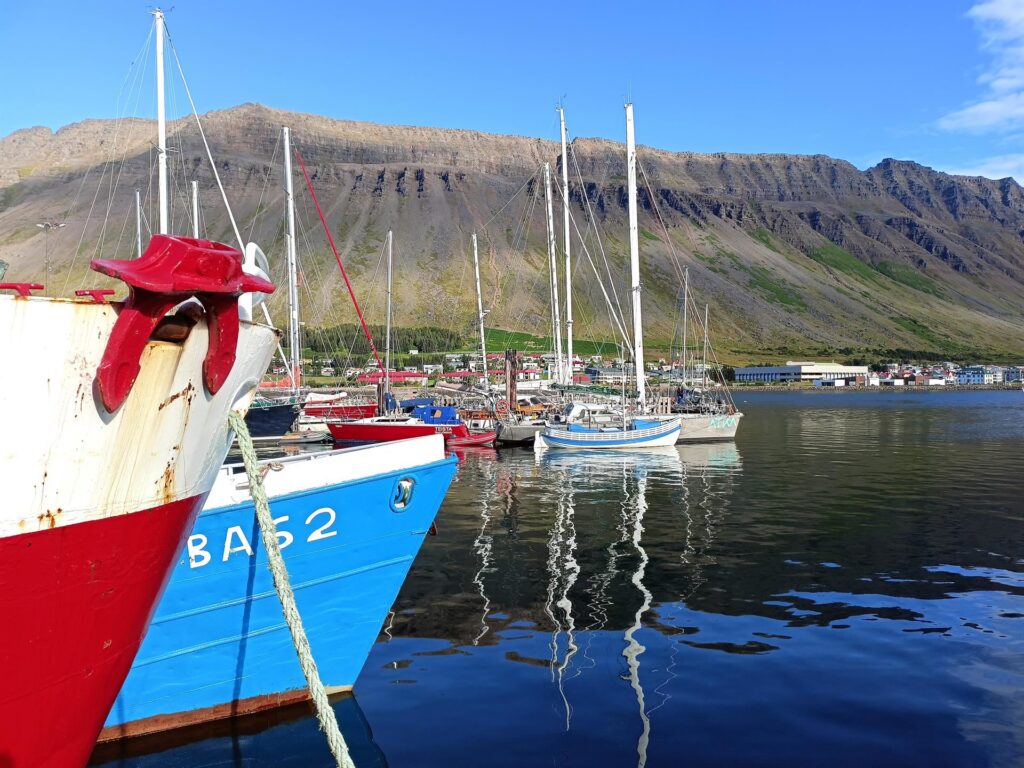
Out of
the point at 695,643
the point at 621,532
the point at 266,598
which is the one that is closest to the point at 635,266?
the point at 621,532

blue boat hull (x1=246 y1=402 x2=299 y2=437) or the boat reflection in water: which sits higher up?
blue boat hull (x1=246 y1=402 x2=299 y2=437)

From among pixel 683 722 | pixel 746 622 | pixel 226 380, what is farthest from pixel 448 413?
pixel 226 380

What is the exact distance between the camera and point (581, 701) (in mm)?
10203

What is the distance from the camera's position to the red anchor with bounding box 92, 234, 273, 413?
480cm

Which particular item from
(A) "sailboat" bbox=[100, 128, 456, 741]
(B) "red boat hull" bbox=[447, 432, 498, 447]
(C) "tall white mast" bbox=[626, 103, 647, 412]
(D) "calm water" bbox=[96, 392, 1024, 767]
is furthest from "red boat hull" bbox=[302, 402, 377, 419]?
(A) "sailboat" bbox=[100, 128, 456, 741]

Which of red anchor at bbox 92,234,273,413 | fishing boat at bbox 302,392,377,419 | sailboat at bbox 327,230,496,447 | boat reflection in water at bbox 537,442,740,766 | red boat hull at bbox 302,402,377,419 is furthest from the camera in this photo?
fishing boat at bbox 302,392,377,419

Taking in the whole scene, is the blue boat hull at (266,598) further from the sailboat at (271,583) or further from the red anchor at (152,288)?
the red anchor at (152,288)

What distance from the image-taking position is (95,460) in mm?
5090

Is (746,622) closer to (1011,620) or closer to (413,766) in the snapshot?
(1011,620)

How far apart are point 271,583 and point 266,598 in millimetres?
230

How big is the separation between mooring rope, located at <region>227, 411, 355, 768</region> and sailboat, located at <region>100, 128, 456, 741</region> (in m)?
1.76

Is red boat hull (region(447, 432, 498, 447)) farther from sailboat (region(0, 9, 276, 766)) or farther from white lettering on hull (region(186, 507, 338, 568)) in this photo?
sailboat (region(0, 9, 276, 766))

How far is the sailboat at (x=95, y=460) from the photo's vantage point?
187 inches

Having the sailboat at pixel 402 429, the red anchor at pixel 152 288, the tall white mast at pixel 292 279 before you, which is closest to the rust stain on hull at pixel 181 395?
the red anchor at pixel 152 288
